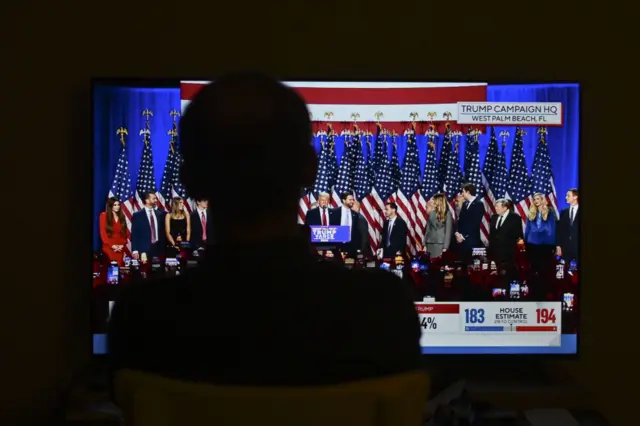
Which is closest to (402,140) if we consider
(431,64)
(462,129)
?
(462,129)

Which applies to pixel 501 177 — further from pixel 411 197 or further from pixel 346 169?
pixel 346 169

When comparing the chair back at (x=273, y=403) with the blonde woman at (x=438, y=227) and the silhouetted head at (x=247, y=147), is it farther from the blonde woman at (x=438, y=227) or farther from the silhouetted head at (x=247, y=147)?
the blonde woman at (x=438, y=227)

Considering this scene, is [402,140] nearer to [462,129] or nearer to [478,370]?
[462,129]

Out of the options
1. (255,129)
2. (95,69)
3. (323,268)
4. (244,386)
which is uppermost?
(95,69)

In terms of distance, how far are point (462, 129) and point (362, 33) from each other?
0.61 metres

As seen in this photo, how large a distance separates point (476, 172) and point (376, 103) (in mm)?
428

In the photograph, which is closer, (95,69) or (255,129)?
(255,129)

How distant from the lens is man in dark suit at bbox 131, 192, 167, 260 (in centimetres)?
266

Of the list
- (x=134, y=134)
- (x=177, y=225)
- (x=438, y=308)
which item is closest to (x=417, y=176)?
(x=438, y=308)

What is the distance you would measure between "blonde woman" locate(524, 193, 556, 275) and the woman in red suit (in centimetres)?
141

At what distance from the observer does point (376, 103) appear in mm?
2697

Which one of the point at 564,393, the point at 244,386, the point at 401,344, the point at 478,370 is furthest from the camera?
the point at 478,370

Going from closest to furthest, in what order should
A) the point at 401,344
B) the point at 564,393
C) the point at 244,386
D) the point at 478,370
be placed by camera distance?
the point at 244,386, the point at 401,344, the point at 564,393, the point at 478,370

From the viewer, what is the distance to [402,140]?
2.69m
